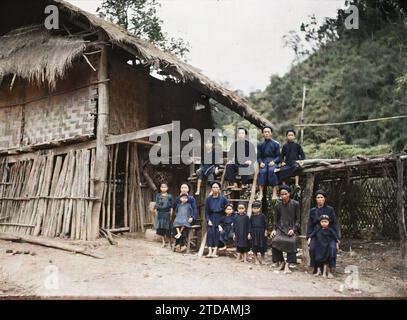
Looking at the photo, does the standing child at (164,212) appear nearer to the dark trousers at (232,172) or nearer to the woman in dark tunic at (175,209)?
the woman in dark tunic at (175,209)

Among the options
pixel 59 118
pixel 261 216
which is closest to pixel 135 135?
pixel 59 118

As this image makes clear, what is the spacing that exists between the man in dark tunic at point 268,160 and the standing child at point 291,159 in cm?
15

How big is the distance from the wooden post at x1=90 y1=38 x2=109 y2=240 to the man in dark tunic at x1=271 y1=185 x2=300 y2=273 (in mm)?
3685

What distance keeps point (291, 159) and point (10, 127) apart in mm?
7230

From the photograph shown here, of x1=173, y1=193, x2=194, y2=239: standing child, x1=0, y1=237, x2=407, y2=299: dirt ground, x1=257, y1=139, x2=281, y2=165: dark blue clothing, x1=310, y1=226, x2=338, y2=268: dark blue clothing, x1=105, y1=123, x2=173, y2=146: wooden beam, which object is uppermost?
x1=105, y1=123, x2=173, y2=146: wooden beam

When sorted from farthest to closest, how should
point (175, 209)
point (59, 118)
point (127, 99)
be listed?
point (127, 99), point (59, 118), point (175, 209)

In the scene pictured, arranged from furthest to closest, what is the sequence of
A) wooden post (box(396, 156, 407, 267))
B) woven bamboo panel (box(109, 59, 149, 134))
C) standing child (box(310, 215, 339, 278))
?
woven bamboo panel (box(109, 59, 149, 134)) → wooden post (box(396, 156, 407, 267)) → standing child (box(310, 215, 339, 278))

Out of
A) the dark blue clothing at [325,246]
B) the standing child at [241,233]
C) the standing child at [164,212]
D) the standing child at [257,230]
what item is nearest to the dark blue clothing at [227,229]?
the standing child at [241,233]

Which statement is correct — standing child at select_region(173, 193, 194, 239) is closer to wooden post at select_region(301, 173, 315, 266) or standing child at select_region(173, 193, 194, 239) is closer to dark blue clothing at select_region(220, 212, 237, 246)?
dark blue clothing at select_region(220, 212, 237, 246)

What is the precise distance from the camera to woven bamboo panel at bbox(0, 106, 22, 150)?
9.94 m

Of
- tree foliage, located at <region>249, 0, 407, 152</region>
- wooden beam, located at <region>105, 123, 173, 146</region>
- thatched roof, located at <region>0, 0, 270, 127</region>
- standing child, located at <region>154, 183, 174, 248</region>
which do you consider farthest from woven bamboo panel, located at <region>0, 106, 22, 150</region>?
→ tree foliage, located at <region>249, 0, 407, 152</region>

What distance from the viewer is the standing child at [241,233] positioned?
7156 millimetres

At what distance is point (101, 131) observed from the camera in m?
8.30

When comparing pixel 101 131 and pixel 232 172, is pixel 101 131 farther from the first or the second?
pixel 232 172
